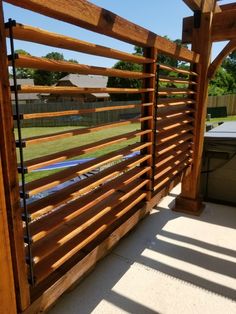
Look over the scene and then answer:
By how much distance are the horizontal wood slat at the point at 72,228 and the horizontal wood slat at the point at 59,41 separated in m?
1.09

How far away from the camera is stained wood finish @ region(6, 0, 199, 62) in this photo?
3.90ft

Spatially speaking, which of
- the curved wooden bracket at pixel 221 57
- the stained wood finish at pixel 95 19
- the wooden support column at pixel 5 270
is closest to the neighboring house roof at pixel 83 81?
the curved wooden bracket at pixel 221 57

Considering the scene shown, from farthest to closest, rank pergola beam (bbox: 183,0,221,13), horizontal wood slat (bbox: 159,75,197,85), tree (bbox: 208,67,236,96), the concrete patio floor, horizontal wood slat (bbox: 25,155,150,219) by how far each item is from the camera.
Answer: tree (bbox: 208,67,236,96) < pergola beam (bbox: 183,0,221,13) < horizontal wood slat (bbox: 159,75,197,85) < the concrete patio floor < horizontal wood slat (bbox: 25,155,150,219)

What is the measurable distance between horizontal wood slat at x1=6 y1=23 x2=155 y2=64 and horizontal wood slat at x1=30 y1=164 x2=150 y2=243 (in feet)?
3.19

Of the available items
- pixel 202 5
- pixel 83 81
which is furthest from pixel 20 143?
pixel 83 81

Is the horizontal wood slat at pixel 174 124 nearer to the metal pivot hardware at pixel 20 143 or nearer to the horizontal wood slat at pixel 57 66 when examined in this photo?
the horizontal wood slat at pixel 57 66

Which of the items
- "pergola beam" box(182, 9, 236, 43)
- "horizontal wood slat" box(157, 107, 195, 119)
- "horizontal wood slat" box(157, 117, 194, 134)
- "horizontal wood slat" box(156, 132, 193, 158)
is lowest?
"horizontal wood slat" box(156, 132, 193, 158)

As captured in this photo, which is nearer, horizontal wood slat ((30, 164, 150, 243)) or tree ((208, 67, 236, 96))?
horizontal wood slat ((30, 164, 150, 243))

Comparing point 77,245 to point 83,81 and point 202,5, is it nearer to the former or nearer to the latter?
point 202,5

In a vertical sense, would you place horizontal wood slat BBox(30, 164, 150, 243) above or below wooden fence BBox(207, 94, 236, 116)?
below

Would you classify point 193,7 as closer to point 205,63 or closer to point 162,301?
point 205,63

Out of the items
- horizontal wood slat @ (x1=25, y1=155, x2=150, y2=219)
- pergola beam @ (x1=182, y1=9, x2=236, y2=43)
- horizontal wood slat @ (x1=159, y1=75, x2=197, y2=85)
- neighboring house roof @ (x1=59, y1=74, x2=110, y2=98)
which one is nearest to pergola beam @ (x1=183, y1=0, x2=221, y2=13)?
pergola beam @ (x1=182, y1=9, x2=236, y2=43)

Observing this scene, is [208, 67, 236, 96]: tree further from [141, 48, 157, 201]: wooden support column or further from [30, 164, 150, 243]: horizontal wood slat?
[30, 164, 150, 243]: horizontal wood slat

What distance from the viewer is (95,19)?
4.93 ft
